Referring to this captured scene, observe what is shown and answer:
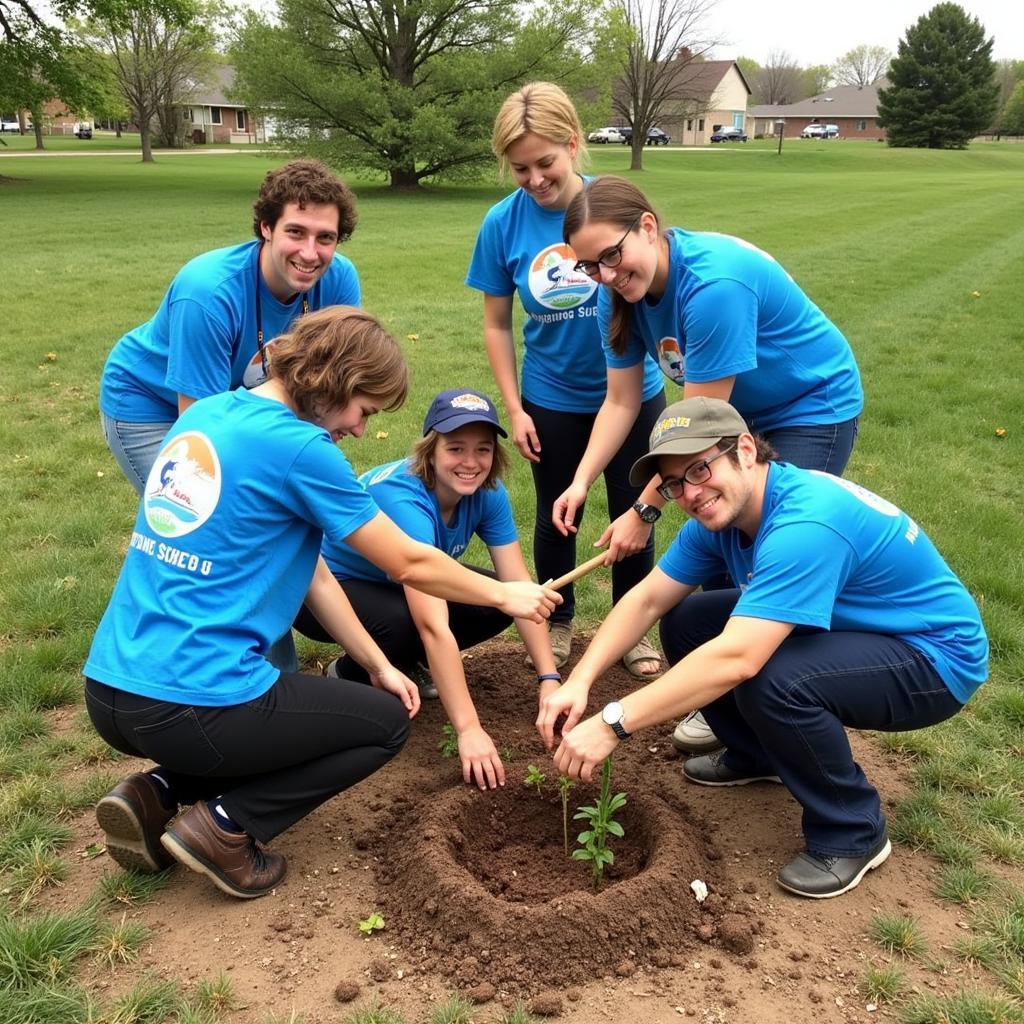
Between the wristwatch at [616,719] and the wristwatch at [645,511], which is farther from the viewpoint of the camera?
the wristwatch at [645,511]

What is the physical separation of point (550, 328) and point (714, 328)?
1.14 meters

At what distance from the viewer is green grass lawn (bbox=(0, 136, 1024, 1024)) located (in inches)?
140

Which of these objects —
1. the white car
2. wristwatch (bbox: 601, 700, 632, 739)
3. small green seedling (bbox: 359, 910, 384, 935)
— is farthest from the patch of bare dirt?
the white car

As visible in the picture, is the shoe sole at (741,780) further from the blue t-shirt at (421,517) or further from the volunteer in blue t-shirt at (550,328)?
the blue t-shirt at (421,517)

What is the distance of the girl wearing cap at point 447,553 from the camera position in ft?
11.2

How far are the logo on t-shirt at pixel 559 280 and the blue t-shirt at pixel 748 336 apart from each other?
0.32 m

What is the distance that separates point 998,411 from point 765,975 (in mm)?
6871

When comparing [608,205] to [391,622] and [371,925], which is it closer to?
[391,622]

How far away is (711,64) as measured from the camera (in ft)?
283

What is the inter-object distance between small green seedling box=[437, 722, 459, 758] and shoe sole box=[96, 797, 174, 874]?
3.45ft

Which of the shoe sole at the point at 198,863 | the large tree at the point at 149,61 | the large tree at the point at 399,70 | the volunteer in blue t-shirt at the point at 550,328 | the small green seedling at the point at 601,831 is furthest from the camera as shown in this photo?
the large tree at the point at 149,61

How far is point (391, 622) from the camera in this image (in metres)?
3.86

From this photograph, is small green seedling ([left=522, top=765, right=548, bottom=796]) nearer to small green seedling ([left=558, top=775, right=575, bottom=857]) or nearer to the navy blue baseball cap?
small green seedling ([left=558, top=775, right=575, bottom=857])

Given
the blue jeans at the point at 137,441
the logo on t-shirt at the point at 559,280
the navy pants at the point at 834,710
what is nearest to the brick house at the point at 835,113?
the logo on t-shirt at the point at 559,280
